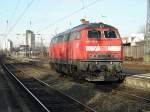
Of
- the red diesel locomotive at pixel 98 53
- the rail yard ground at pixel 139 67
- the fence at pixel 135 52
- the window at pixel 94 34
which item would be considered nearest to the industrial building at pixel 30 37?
the fence at pixel 135 52

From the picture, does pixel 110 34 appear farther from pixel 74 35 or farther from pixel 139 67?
pixel 139 67

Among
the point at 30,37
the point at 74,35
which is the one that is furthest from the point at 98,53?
the point at 30,37

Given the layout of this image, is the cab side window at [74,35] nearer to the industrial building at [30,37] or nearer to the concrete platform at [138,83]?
the concrete platform at [138,83]

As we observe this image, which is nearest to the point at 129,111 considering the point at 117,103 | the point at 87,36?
the point at 117,103

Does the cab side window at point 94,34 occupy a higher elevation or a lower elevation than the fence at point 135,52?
higher

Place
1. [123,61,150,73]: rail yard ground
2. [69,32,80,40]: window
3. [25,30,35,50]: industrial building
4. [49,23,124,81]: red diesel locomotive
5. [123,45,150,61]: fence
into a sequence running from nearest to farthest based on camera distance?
[49,23,124,81]: red diesel locomotive, [69,32,80,40]: window, [123,61,150,73]: rail yard ground, [123,45,150,61]: fence, [25,30,35,50]: industrial building


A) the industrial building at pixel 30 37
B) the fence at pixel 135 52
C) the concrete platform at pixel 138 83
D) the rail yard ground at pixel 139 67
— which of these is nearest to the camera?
the concrete platform at pixel 138 83

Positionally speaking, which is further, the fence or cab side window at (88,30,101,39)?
the fence

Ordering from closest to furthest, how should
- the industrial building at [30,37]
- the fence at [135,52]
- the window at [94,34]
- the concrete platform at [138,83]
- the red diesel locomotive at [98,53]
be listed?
the concrete platform at [138,83] → the red diesel locomotive at [98,53] → the window at [94,34] → the fence at [135,52] → the industrial building at [30,37]

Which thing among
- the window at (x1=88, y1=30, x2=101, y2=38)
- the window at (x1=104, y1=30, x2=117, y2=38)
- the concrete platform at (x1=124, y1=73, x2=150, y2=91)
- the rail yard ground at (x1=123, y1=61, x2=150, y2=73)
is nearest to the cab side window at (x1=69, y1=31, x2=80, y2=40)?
the window at (x1=88, y1=30, x2=101, y2=38)

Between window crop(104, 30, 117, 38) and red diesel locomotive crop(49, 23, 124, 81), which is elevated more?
window crop(104, 30, 117, 38)

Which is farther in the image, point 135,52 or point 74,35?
point 135,52

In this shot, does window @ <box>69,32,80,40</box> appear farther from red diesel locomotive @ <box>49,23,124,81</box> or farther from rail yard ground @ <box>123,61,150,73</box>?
rail yard ground @ <box>123,61,150,73</box>

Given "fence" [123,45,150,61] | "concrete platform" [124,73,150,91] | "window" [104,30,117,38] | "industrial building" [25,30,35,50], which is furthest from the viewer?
"industrial building" [25,30,35,50]
